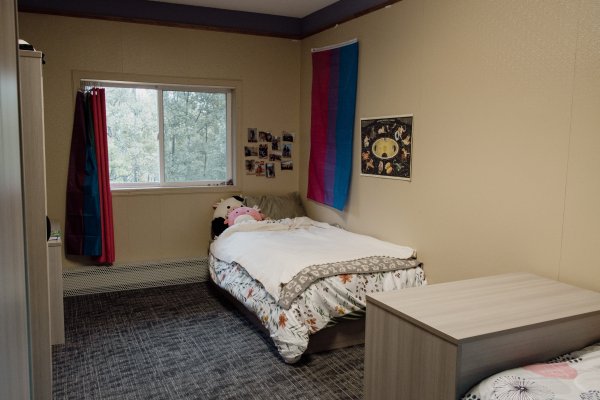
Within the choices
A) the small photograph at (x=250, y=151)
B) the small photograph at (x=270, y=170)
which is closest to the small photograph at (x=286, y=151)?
the small photograph at (x=270, y=170)

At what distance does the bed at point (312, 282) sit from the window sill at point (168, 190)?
1.08 m

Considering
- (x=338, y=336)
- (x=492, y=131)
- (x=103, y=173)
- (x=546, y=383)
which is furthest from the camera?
(x=103, y=173)

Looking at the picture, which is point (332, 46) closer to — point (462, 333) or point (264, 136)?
point (264, 136)

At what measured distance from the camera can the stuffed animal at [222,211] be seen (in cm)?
459

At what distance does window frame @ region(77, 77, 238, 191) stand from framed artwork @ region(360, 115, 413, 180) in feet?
4.94

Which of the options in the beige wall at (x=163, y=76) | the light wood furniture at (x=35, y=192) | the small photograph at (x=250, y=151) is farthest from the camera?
the small photograph at (x=250, y=151)

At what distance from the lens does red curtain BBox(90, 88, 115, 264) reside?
4250mm

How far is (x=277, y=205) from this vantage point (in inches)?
196

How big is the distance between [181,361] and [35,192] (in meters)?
1.54

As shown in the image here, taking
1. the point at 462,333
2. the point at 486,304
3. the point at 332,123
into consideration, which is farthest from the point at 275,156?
the point at 462,333

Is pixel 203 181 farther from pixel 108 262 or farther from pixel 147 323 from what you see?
pixel 147 323

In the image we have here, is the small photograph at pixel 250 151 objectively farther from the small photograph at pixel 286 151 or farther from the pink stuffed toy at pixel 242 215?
the pink stuffed toy at pixel 242 215

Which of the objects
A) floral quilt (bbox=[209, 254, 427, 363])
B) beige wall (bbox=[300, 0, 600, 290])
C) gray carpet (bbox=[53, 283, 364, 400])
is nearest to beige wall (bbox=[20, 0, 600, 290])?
beige wall (bbox=[300, 0, 600, 290])

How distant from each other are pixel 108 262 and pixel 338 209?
7.15ft
